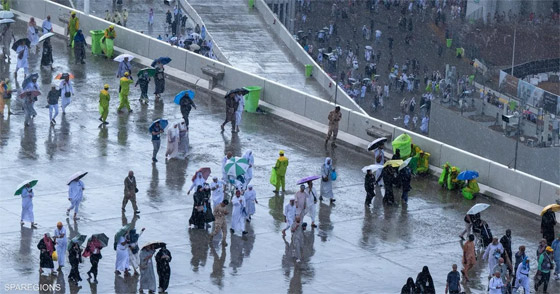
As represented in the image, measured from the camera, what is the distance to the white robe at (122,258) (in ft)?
83.9

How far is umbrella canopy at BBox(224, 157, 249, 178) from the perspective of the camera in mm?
30031

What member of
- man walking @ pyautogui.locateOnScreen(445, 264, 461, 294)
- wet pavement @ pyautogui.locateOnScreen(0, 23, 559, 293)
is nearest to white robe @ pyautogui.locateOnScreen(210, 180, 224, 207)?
wet pavement @ pyautogui.locateOnScreen(0, 23, 559, 293)

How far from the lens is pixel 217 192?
2888cm

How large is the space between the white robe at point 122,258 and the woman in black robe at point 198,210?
127 inches

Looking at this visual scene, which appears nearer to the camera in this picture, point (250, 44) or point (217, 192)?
point (217, 192)

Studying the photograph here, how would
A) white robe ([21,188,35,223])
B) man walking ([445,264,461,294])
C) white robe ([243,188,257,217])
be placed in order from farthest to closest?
white robe ([243,188,257,217]), white robe ([21,188,35,223]), man walking ([445,264,461,294])

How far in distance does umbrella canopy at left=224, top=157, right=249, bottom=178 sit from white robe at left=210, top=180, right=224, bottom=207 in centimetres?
111

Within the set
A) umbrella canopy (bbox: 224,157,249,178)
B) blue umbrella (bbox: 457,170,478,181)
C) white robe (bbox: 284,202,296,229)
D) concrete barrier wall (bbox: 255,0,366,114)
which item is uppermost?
umbrella canopy (bbox: 224,157,249,178)

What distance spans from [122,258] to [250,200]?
441 cm

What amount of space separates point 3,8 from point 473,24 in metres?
40.0

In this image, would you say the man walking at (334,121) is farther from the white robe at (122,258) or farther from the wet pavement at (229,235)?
the white robe at (122,258)

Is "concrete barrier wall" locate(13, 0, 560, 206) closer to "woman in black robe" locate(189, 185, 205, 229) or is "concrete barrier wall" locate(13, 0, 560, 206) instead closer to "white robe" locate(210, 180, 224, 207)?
"white robe" locate(210, 180, 224, 207)

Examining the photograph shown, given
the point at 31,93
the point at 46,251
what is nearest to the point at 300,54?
the point at 31,93

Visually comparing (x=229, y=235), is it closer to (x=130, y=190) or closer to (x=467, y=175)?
(x=130, y=190)
